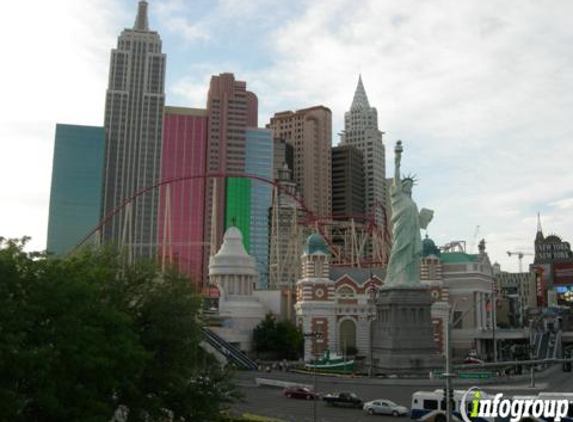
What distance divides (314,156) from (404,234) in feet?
385

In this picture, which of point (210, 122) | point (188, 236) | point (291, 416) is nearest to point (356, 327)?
point (291, 416)

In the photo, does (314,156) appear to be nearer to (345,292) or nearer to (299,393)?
(345,292)

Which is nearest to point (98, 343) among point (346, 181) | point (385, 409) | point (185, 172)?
point (385, 409)

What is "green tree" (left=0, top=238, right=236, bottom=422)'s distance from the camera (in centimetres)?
2045

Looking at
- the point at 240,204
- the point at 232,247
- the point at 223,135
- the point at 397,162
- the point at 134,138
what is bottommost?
the point at 232,247

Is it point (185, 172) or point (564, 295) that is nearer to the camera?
point (564, 295)

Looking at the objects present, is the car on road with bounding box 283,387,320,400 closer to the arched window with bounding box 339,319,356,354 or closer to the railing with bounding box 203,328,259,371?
the railing with bounding box 203,328,259,371

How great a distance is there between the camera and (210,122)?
529 feet

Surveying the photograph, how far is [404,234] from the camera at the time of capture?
66250 millimetres

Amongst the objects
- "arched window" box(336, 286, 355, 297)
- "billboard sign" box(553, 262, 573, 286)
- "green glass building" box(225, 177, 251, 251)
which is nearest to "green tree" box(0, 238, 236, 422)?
"arched window" box(336, 286, 355, 297)

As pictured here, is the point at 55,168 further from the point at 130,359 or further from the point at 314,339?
the point at 130,359

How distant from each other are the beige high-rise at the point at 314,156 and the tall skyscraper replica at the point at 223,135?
22.9 m

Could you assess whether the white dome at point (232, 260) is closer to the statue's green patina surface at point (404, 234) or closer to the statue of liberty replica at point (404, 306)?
the statue of liberty replica at point (404, 306)

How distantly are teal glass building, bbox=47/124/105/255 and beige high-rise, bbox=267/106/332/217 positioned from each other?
57621 millimetres
